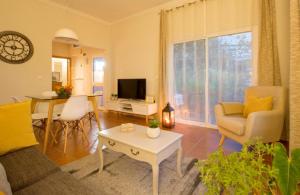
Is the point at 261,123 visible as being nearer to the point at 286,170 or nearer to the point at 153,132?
the point at 153,132

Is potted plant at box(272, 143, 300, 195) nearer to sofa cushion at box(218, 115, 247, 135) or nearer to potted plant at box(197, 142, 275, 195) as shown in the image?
potted plant at box(197, 142, 275, 195)

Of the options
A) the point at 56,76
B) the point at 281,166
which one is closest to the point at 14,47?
the point at 56,76

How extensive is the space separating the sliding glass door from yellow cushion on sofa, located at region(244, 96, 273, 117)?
0.73m

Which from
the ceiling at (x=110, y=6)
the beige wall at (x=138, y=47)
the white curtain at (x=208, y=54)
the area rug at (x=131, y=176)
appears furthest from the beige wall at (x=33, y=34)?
the white curtain at (x=208, y=54)

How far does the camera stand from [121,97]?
507 centimetres

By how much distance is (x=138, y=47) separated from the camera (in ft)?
16.2

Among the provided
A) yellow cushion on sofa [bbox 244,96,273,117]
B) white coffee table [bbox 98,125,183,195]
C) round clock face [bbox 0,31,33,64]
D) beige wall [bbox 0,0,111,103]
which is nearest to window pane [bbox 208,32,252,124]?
yellow cushion on sofa [bbox 244,96,273,117]

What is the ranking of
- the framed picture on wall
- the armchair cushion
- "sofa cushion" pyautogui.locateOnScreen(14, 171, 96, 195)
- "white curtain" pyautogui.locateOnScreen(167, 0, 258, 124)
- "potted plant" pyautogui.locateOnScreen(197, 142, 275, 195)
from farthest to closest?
the framed picture on wall, "white curtain" pyautogui.locateOnScreen(167, 0, 258, 124), the armchair cushion, "sofa cushion" pyautogui.locateOnScreen(14, 171, 96, 195), "potted plant" pyautogui.locateOnScreen(197, 142, 275, 195)

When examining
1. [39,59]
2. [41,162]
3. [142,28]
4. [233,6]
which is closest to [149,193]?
[41,162]

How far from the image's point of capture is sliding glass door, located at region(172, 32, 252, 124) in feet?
10.7

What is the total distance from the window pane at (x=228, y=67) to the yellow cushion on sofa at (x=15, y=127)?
10.8ft

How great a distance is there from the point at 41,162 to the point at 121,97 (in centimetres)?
382

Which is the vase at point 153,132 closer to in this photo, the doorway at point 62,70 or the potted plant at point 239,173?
the potted plant at point 239,173

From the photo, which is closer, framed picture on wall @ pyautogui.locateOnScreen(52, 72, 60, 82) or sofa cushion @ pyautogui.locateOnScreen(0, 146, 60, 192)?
sofa cushion @ pyautogui.locateOnScreen(0, 146, 60, 192)
